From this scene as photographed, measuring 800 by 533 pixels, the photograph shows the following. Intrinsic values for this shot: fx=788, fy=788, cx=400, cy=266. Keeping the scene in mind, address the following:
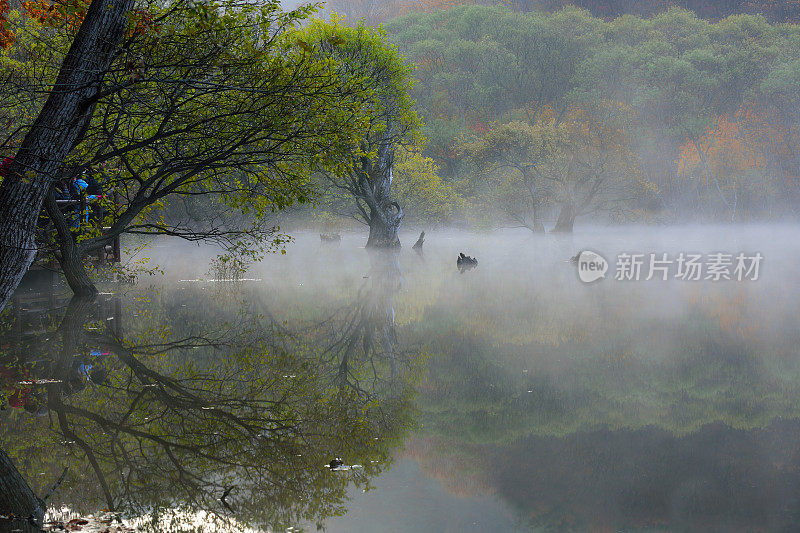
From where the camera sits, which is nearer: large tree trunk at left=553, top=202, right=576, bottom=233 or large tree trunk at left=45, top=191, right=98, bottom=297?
large tree trunk at left=45, top=191, right=98, bottom=297

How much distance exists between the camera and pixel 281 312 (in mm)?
18359

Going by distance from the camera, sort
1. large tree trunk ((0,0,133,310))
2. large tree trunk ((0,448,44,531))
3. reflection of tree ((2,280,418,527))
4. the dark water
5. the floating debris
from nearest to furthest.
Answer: large tree trunk ((0,448,44,531))
the dark water
reflection of tree ((2,280,418,527))
large tree trunk ((0,0,133,310))
the floating debris

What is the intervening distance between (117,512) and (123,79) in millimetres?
8915

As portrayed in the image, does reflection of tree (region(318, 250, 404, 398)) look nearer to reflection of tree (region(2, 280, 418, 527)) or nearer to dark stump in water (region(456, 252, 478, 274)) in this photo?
reflection of tree (region(2, 280, 418, 527))

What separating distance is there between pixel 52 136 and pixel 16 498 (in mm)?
5257

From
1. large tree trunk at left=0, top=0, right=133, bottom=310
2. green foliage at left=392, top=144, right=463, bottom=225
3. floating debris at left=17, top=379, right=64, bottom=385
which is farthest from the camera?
green foliage at left=392, top=144, right=463, bottom=225

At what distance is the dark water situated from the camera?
6457mm

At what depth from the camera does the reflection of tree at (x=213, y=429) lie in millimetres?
6617

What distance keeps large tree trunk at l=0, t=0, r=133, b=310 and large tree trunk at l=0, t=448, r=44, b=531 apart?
12.1 feet

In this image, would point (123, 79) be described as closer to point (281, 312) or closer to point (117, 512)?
point (281, 312)

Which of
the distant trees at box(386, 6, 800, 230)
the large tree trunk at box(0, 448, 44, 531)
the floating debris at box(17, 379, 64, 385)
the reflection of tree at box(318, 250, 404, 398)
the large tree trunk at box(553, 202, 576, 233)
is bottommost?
the floating debris at box(17, 379, 64, 385)

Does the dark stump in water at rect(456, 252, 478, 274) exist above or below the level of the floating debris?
above

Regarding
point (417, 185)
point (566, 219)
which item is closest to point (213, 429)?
point (417, 185)

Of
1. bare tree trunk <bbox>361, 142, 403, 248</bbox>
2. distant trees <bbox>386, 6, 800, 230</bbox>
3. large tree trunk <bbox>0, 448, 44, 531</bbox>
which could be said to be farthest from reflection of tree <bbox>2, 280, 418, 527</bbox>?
distant trees <bbox>386, 6, 800, 230</bbox>
